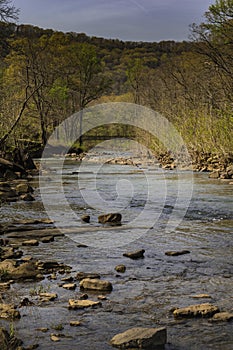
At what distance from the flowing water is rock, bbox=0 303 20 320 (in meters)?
0.09

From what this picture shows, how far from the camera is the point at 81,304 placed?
5980 mm

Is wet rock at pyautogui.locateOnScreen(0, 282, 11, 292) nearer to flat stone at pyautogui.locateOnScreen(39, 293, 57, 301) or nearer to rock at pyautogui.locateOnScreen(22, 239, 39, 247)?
flat stone at pyautogui.locateOnScreen(39, 293, 57, 301)

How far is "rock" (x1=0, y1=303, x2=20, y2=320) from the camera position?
5572mm

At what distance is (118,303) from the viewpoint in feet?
20.0

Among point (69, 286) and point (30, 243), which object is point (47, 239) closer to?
point (30, 243)

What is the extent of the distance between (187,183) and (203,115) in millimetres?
8393

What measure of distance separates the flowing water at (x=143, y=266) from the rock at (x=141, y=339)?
4.0 inches

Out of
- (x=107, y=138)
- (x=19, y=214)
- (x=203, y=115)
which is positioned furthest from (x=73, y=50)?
(x=19, y=214)

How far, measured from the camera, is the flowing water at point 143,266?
17.2 feet

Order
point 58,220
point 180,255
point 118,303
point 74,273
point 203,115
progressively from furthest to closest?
point 203,115 < point 58,220 < point 180,255 < point 74,273 < point 118,303

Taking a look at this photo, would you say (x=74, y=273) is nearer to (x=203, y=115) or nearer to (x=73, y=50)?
(x=203, y=115)

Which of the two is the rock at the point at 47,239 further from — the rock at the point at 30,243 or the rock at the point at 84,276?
the rock at the point at 84,276

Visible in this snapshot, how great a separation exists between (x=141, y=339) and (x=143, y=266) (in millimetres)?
3089

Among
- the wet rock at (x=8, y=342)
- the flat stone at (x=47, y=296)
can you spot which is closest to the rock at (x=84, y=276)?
the flat stone at (x=47, y=296)
